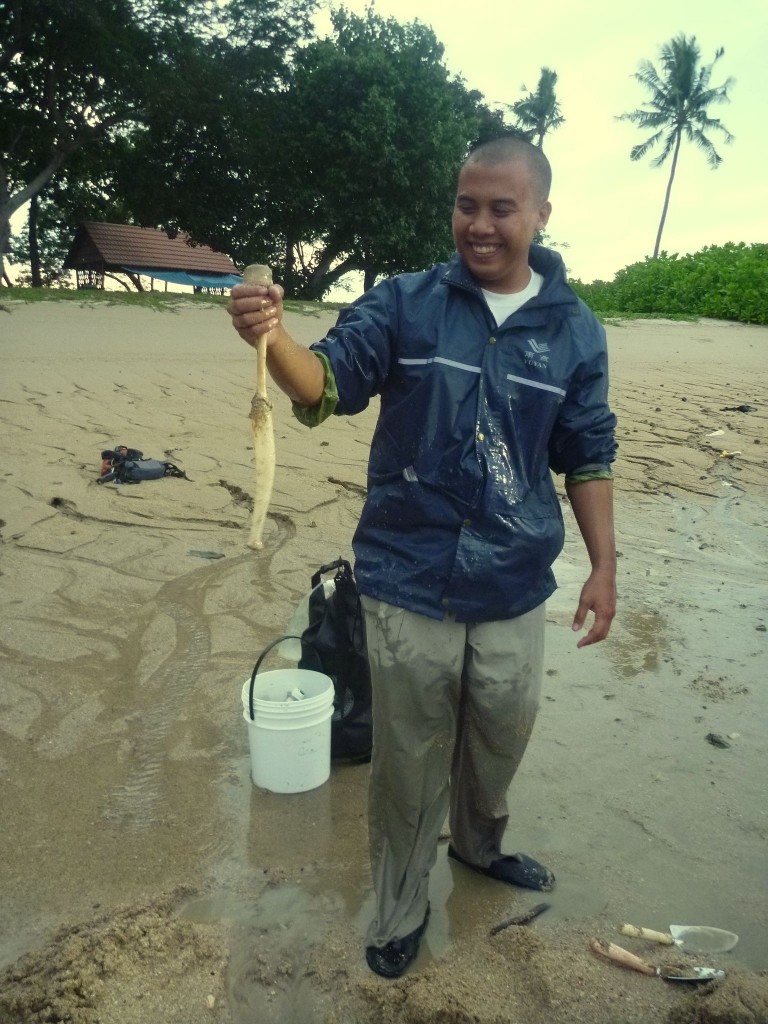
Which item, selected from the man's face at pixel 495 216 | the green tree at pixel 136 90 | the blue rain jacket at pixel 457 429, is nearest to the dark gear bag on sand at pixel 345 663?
the blue rain jacket at pixel 457 429

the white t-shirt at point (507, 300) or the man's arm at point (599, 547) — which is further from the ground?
the white t-shirt at point (507, 300)

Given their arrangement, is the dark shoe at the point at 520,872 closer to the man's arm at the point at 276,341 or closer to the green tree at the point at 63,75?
the man's arm at the point at 276,341

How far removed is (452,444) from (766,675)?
2.62m

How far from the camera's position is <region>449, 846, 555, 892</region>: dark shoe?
8.73 feet

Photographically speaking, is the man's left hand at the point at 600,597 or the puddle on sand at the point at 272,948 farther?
the man's left hand at the point at 600,597

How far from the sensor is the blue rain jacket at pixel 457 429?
2.21m

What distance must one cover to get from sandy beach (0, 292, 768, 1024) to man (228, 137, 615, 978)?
0.99 ft

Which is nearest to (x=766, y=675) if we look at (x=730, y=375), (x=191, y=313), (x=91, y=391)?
(x=91, y=391)

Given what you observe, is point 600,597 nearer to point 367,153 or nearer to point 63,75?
point 63,75

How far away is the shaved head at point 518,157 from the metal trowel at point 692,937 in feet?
6.55

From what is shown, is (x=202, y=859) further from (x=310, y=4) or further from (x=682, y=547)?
(x=310, y=4)

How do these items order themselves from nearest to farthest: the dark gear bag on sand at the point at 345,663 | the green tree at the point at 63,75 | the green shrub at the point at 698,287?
the dark gear bag on sand at the point at 345,663, the green tree at the point at 63,75, the green shrub at the point at 698,287

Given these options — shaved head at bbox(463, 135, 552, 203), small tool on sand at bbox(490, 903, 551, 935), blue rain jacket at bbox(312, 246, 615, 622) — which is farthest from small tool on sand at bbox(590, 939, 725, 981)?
shaved head at bbox(463, 135, 552, 203)

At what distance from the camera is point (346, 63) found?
2130cm
